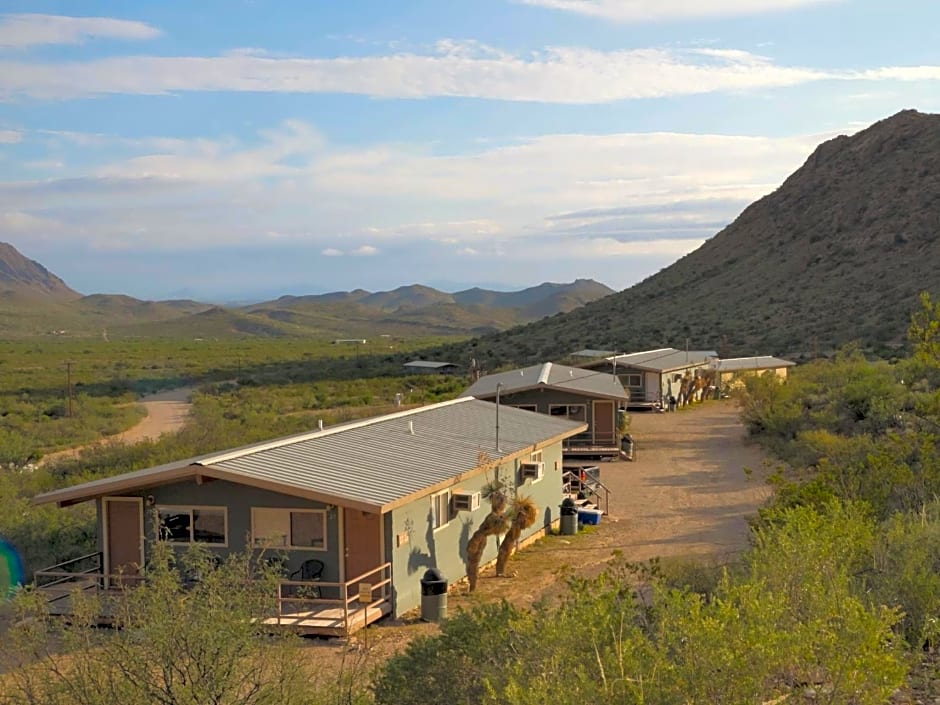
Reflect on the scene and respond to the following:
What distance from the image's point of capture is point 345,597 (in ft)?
45.3

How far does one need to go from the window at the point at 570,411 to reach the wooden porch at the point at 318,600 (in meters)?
16.7

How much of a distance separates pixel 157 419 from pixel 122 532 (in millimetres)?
32466

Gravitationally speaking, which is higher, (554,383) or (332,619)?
(554,383)

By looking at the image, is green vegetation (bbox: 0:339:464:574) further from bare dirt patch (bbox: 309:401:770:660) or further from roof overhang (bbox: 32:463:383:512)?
bare dirt patch (bbox: 309:401:770:660)

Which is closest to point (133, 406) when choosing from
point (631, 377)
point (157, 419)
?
point (157, 419)

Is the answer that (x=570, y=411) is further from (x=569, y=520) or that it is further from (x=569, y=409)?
(x=569, y=520)

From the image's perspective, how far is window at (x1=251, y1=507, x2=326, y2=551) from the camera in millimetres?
14984

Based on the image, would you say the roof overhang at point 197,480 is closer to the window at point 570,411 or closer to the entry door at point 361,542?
the entry door at point 361,542

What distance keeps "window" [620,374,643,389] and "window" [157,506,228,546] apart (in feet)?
105

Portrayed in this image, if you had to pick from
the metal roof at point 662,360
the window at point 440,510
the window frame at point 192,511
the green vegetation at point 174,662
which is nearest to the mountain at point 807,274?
the metal roof at point 662,360

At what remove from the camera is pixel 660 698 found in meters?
5.95

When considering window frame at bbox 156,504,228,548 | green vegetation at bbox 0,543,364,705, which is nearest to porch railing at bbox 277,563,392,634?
window frame at bbox 156,504,228,548

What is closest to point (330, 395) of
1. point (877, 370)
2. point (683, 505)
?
point (877, 370)

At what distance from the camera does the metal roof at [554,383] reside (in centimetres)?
3066
